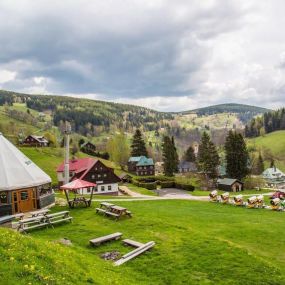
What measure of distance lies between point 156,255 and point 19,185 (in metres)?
19.6

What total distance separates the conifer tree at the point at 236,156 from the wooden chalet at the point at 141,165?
139 feet

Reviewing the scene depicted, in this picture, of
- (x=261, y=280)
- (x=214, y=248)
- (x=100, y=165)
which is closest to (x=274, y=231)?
(x=214, y=248)

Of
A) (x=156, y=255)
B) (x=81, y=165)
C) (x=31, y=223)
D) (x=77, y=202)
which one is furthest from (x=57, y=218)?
(x=81, y=165)

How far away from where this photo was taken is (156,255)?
18.2m

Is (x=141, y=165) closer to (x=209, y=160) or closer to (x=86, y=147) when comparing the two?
(x=209, y=160)

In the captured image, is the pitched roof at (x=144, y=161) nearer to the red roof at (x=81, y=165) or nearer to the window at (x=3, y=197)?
the red roof at (x=81, y=165)

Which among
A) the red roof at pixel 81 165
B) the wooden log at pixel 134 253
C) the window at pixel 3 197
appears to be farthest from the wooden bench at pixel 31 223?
the red roof at pixel 81 165

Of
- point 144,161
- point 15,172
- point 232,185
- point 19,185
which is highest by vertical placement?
point 15,172

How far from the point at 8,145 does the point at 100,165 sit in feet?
123

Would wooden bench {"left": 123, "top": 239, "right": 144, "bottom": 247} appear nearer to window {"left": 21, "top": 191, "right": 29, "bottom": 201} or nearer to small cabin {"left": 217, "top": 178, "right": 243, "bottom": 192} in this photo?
window {"left": 21, "top": 191, "right": 29, "bottom": 201}

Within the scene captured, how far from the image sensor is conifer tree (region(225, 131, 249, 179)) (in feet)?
301

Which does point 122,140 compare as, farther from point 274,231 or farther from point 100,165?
point 274,231

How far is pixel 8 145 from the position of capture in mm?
36312

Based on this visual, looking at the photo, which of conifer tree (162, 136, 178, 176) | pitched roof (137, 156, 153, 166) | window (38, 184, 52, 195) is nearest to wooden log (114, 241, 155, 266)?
window (38, 184, 52, 195)
